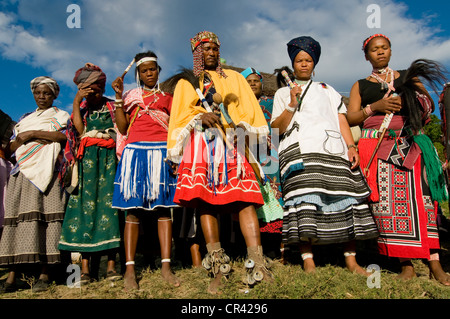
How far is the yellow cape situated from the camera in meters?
3.42

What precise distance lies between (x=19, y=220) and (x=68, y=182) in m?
0.70

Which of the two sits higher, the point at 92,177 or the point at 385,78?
the point at 385,78

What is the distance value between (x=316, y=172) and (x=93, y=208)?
8.10 feet

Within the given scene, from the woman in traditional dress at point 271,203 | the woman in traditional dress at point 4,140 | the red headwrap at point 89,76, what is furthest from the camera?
the woman in traditional dress at point 4,140

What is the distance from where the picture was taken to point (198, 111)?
138 inches

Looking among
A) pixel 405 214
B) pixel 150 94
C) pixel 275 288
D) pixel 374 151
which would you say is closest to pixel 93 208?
pixel 150 94

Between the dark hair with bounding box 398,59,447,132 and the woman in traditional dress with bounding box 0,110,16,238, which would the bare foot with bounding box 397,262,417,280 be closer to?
the dark hair with bounding box 398,59,447,132

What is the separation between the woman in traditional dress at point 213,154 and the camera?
317 cm

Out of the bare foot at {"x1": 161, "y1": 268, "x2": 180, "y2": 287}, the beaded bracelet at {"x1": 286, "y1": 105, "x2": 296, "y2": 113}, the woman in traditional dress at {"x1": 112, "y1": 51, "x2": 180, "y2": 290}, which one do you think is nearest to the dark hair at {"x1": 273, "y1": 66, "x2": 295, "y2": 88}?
the beaded bracelet at {"x1": 286, "y1": 105, "x2": 296, "y2": 113}

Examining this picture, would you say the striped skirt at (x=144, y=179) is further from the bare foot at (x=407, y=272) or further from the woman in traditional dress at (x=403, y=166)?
the bare foot at (x=407, y=272)

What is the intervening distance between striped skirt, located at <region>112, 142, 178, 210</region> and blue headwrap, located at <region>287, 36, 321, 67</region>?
1835 mm

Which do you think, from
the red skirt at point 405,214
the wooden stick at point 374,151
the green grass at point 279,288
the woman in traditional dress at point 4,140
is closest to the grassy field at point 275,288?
the green grass at point 279,288

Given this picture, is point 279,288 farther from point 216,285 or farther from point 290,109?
point 290,109

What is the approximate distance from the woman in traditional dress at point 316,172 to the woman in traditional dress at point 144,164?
4.09 ft
